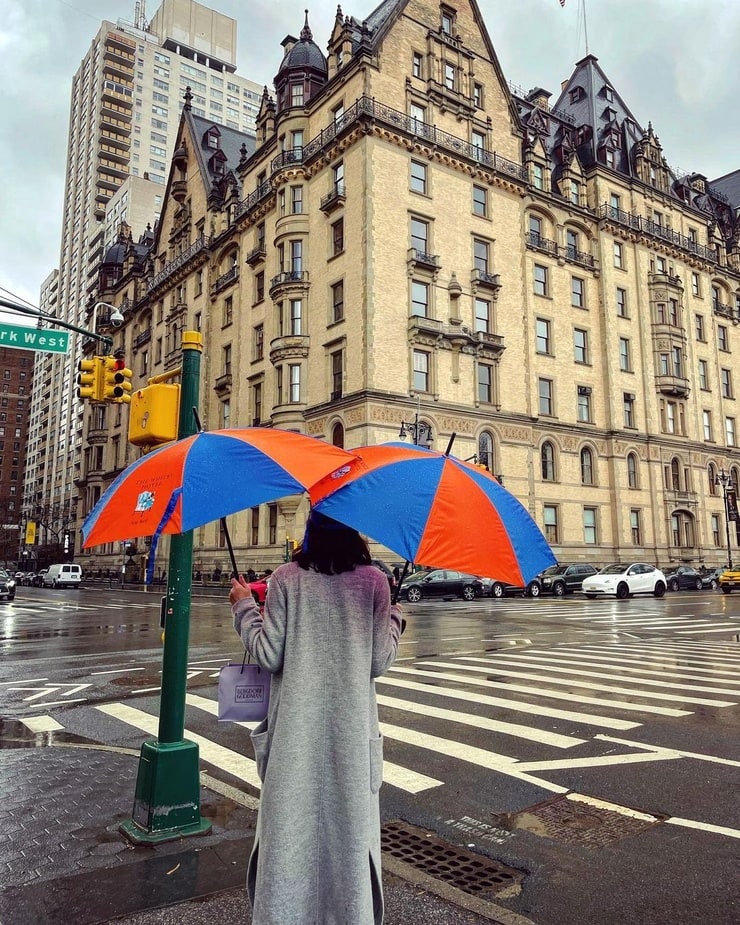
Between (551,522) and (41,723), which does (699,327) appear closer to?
(551,522)

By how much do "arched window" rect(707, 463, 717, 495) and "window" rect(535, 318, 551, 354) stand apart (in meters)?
16.7

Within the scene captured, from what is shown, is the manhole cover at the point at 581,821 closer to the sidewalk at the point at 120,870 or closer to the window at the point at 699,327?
the sidewalk at the point at 120,870

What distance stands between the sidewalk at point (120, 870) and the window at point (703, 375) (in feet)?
176

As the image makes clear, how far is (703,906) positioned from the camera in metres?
3.69

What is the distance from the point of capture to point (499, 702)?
29.1 ft

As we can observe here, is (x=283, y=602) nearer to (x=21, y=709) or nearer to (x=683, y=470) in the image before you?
(x=21, y=709)

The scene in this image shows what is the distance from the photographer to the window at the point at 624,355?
47.1 meters

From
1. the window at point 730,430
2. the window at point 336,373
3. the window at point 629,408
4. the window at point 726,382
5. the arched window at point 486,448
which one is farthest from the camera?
the window at point 726,382

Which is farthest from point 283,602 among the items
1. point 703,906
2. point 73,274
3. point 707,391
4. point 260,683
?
point 73,274

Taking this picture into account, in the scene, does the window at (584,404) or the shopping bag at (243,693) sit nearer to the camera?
the shopping bag at (243,693)

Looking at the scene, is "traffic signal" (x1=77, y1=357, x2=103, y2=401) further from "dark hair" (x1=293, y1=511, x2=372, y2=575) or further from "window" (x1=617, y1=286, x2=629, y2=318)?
"window" (x1=617, y1=286, x2=629, y2=318)

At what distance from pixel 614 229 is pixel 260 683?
50.8 metres

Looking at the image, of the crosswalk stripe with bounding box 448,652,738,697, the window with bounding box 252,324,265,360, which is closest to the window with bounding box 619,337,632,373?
the window with bounding box 252,324,265,360

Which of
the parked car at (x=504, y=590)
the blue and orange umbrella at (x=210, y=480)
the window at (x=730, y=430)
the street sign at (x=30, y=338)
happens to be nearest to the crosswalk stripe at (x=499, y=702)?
the blue and orange umbrella at (x=210, y=480)
